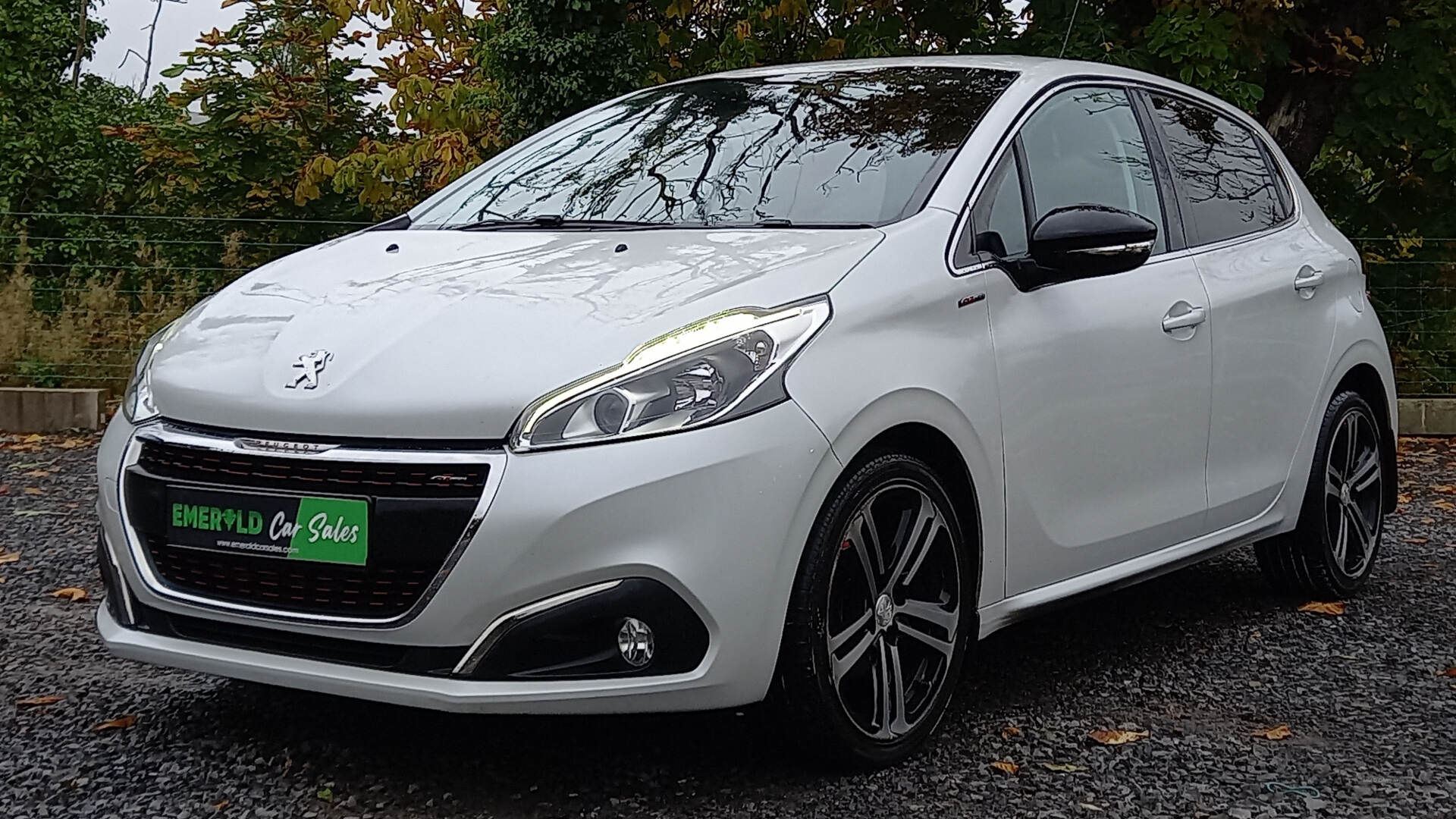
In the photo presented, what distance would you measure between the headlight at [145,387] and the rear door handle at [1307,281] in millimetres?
3237

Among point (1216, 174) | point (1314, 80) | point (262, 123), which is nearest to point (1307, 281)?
point (1216, 174)

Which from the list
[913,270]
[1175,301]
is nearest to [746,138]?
[913,270]

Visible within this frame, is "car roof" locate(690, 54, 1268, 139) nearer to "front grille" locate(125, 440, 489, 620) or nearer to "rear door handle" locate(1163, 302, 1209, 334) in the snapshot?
"rear door handle" locate(1163, 302, 1209, 334)

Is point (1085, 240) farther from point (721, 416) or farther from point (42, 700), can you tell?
point (42, 700)

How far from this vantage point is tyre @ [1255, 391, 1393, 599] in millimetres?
5516

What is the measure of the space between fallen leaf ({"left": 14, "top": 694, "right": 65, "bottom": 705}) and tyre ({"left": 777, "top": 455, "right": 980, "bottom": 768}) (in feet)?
6.62

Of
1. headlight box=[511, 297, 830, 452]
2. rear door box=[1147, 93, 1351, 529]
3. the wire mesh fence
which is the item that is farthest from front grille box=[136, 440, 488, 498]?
the wire mesh fence

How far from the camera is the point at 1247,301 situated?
5.00 metres

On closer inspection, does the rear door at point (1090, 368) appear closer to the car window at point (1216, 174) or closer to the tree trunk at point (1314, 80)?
the car window at point (1216, 174)

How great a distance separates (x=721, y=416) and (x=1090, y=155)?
1846 mm

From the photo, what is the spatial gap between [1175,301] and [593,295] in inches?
72.1

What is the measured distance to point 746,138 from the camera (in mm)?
4547

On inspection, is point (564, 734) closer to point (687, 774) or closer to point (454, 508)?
point (687, 774)

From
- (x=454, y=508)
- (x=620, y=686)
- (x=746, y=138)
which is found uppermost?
(x=746, y=138)
